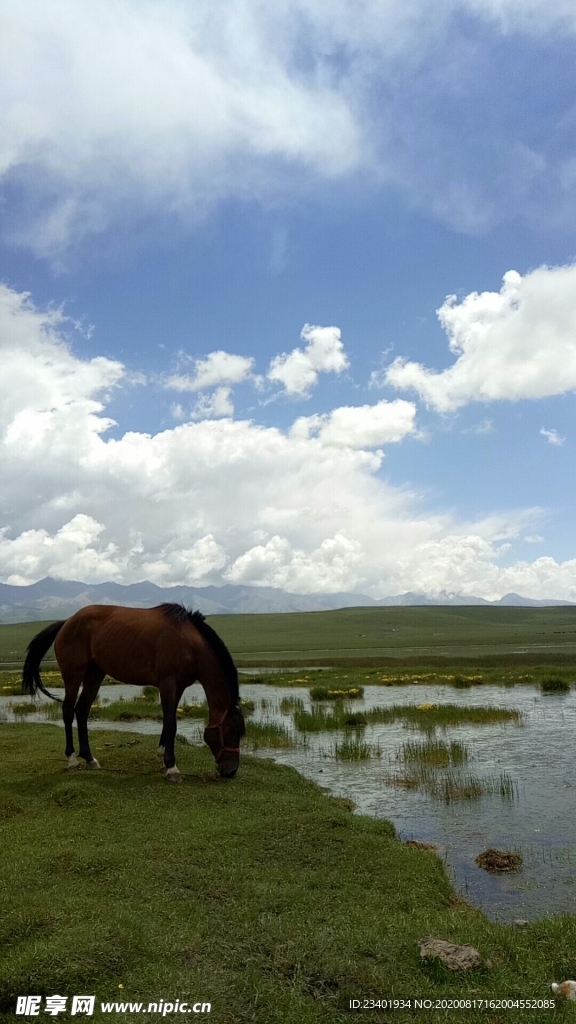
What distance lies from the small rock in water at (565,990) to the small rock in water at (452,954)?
0.60 metres

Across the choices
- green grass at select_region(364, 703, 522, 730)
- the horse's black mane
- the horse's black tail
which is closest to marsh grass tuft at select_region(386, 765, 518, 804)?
the horse's black mane

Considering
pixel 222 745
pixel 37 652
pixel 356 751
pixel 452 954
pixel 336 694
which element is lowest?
pixel 336 694

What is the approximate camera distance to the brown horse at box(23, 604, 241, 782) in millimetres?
12188

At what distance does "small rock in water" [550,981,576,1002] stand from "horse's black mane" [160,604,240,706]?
24.6ft

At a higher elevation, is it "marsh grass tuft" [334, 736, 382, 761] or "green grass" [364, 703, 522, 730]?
"marsh grass tuft" [334, 736, 382, 761]

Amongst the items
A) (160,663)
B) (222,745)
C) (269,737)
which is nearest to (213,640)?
(160,663)

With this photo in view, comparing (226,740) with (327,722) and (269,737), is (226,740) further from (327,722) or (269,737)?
(327,722)

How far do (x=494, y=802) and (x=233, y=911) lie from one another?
7.89m

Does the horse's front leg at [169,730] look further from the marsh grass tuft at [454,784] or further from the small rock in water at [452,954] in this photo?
the small rock in water at [452,954]

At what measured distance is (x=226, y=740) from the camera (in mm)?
12133

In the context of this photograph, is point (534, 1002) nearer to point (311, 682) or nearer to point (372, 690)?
point (372, 690)

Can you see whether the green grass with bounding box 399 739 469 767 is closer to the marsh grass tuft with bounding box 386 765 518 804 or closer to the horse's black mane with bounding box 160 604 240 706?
the marsh grass tuft with bounding box 386 765 518 804

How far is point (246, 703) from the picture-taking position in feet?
95.4

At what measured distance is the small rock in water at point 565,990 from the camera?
5.18 m
